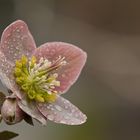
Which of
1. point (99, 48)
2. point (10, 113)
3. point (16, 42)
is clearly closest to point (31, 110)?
point (10, 113)

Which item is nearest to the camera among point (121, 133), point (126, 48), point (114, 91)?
point (121, 133)

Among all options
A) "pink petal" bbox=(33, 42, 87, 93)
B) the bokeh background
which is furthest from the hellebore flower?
the bokeh background

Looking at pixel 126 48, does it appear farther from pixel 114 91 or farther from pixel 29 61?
pixel 29 61

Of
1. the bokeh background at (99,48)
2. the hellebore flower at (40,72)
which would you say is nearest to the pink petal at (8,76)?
the hellebore flower at (40,72)

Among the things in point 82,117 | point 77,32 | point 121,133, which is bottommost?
point 121,133

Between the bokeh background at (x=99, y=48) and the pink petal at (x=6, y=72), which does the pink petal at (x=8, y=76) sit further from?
the bokeh background at (x=99, y=48)

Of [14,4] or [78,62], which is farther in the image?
[14,4]

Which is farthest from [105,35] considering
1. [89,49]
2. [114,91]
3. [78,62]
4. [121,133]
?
[78,62]

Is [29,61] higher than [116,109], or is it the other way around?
[29,61]
